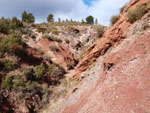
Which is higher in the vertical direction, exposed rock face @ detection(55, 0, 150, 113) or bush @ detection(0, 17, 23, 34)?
bush @ detection(0, 17, 23, 34)

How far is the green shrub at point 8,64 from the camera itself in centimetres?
1223

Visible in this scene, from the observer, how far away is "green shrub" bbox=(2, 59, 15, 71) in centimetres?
1223

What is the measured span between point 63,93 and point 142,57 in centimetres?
668

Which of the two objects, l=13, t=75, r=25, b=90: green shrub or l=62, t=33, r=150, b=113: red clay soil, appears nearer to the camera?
l=62, t=33, r=150, b=113: red clay soil

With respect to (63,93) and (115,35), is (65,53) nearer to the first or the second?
(63,93)

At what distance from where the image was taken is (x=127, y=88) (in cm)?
513

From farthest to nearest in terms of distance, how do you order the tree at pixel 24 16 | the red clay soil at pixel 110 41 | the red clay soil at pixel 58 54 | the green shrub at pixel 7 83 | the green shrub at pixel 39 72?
the tree at pixel 24 16
the red clay soil at pixel 58 54
the green shrub at pixel 39 72
the green shrub at pixel 7 83
the red clay soil at pixel 110 41

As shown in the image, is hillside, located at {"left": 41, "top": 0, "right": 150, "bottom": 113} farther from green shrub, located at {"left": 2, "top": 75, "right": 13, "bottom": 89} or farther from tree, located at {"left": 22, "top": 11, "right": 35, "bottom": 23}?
tree, located at {"left": 22, "top": 11, "right": 35, "bottom": 23}

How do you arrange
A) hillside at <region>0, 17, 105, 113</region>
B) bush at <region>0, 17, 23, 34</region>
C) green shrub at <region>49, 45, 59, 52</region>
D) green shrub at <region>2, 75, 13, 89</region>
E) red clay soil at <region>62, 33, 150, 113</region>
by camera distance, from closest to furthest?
red clay soil at <region>62, 33, 150, 113</region> < hillside at <region>0, 17, 105, 113</region> < green shrub at <region>2, 75, 13, 89</region> < bush at <region>0, 17, 23, 34</region> < green shrub at <region>49, 45, 59, 52</region>

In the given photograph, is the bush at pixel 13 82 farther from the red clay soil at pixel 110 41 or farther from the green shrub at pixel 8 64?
the red clay soil at pixel 110 41

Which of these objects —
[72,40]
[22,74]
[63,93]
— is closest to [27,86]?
[22,74]

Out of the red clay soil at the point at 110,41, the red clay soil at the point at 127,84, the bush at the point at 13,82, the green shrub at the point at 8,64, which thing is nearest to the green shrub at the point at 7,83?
the bush at the point at 13,82

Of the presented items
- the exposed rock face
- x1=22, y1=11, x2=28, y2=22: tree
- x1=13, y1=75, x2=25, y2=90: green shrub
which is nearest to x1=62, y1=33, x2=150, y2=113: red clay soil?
the exposed rock face

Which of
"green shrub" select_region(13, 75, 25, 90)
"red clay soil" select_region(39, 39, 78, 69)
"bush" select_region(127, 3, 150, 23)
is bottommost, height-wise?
"green shrub" select_region(13, 75, 25, 90)
